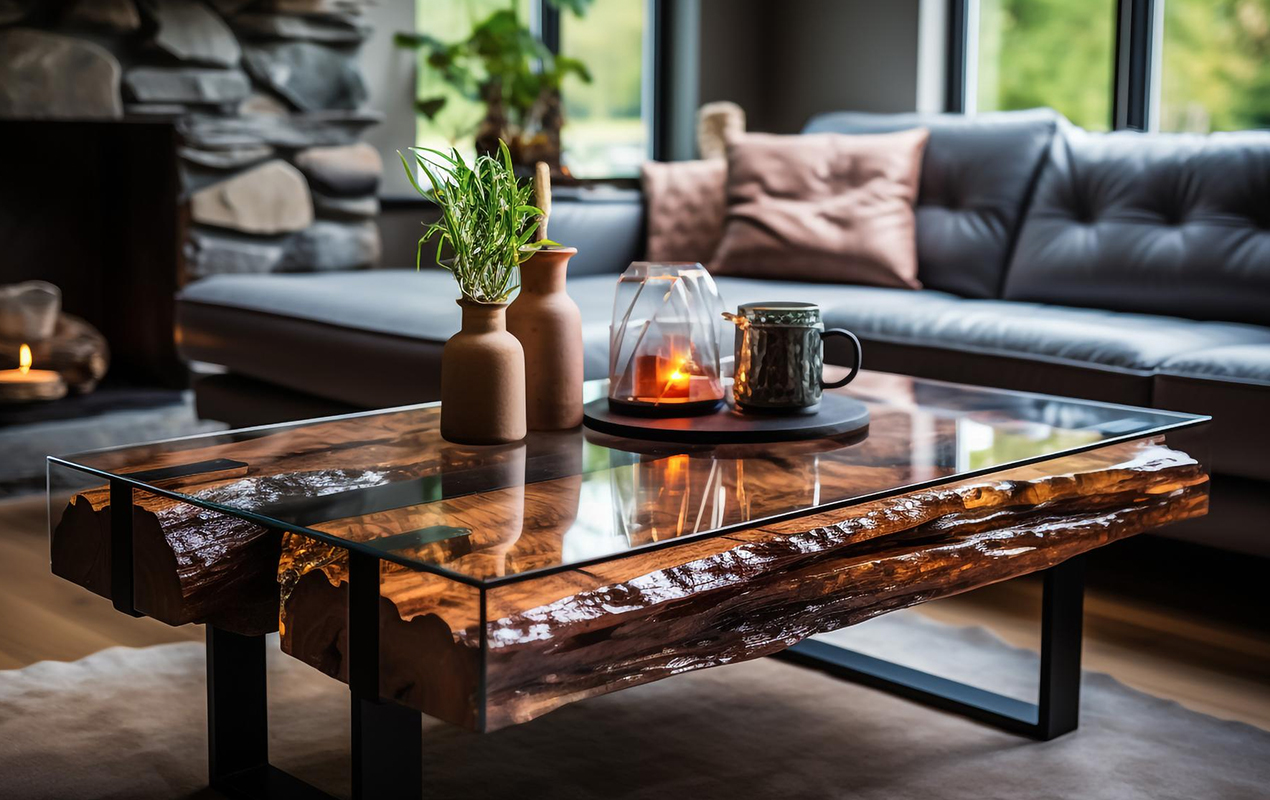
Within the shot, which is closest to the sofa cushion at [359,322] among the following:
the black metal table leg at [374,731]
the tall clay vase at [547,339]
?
the tall clay vase at [547,339]

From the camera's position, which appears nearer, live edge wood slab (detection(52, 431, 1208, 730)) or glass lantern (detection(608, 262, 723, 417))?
live edge wood slab (detection(52, 431, 1208, 730))

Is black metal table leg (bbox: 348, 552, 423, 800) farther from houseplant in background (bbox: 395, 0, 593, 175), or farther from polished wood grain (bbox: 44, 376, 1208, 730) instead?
houseplant in background (bbox: 395, 0, 593, 175)

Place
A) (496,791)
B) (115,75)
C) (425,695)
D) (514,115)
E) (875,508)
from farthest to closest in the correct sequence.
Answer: (514,115)
(115,75)
(496,791)
(875,508)
(425,695)

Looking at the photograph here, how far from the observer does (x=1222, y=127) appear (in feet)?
12.6

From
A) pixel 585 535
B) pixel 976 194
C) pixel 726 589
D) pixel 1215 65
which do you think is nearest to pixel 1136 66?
pixel 1215 65

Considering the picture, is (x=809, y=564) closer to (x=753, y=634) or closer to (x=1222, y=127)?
(x=753, y=634)

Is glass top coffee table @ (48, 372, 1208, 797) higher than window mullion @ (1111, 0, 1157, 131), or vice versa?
window mullion @ (1111, 0, 1157, 131)

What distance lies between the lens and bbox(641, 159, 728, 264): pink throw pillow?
356cm

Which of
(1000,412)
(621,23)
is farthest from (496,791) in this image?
(621,23)

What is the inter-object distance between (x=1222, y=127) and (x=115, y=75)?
10.1 ft

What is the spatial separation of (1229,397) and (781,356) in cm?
94

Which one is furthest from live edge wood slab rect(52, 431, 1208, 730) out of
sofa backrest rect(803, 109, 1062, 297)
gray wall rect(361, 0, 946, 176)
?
gray wall rect(361, 0, 946, 176)

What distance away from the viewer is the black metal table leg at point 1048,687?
1.69 metres

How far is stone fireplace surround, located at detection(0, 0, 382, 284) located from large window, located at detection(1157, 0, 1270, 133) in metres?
2.37
